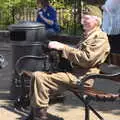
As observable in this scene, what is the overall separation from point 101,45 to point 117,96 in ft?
2.02

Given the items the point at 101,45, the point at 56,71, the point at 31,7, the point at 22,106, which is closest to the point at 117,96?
the point at 101,45

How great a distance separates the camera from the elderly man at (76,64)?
20.3ft

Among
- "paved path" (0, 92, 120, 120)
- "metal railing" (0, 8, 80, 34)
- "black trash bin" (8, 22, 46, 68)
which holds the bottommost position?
"paved path" (0, 92, 120, 120)

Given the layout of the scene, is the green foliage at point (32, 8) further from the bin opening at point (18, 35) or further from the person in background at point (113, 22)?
the person in background at point (113, 22)

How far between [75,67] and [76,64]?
3.4 inches

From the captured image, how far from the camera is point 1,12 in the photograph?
16312 mm

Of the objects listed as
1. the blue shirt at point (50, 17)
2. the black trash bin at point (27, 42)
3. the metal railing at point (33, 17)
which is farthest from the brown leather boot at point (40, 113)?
the metal railing at point (33, 17)

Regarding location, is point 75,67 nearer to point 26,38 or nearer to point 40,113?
point 40,113

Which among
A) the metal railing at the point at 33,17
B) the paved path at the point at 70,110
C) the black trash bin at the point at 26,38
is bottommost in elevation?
the paved path at the point at 70,110

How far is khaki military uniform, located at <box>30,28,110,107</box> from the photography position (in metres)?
6.18

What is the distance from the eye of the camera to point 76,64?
631cm

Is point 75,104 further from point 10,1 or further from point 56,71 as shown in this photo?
point 10,1

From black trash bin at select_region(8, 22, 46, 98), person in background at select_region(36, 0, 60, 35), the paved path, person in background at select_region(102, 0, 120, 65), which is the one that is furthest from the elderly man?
person in background at select_region(36, 0, 60, 35)

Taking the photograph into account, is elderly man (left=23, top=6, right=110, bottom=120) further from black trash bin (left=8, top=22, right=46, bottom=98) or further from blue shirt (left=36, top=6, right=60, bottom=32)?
blue shirt (left=36, top=6, right=60, bottom=32)
